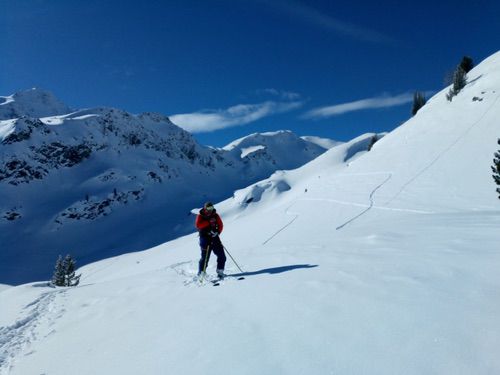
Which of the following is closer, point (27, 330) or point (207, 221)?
point (27, 330)

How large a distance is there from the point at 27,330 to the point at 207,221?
16.7 ft

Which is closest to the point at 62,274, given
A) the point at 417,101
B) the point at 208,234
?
the point at 208,234

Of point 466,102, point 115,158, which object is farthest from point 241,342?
point 115,158

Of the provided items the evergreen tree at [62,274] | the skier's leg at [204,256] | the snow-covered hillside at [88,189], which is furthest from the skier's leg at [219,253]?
the snow-covered hillside at [88,189]

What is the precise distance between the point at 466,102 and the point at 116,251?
76020mm

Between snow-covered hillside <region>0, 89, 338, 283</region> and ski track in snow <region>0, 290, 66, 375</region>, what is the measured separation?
236 ft

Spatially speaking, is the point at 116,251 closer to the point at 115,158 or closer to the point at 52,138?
the point at 115,158

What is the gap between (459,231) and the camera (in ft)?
34.5

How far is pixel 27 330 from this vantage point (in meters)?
7.36

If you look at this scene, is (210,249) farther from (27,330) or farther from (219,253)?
(27,330)

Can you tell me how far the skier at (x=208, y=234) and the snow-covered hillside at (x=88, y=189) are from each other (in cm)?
7367

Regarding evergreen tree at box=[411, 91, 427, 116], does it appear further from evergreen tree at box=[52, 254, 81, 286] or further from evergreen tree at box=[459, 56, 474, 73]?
evergreen tree at box=[52, 254, 81, 286]

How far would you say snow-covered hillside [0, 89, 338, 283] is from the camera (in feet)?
289

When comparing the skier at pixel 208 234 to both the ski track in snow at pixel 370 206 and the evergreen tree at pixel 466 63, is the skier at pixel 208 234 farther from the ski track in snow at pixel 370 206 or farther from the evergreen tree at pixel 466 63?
the evergreen tree at pixel 466 63
